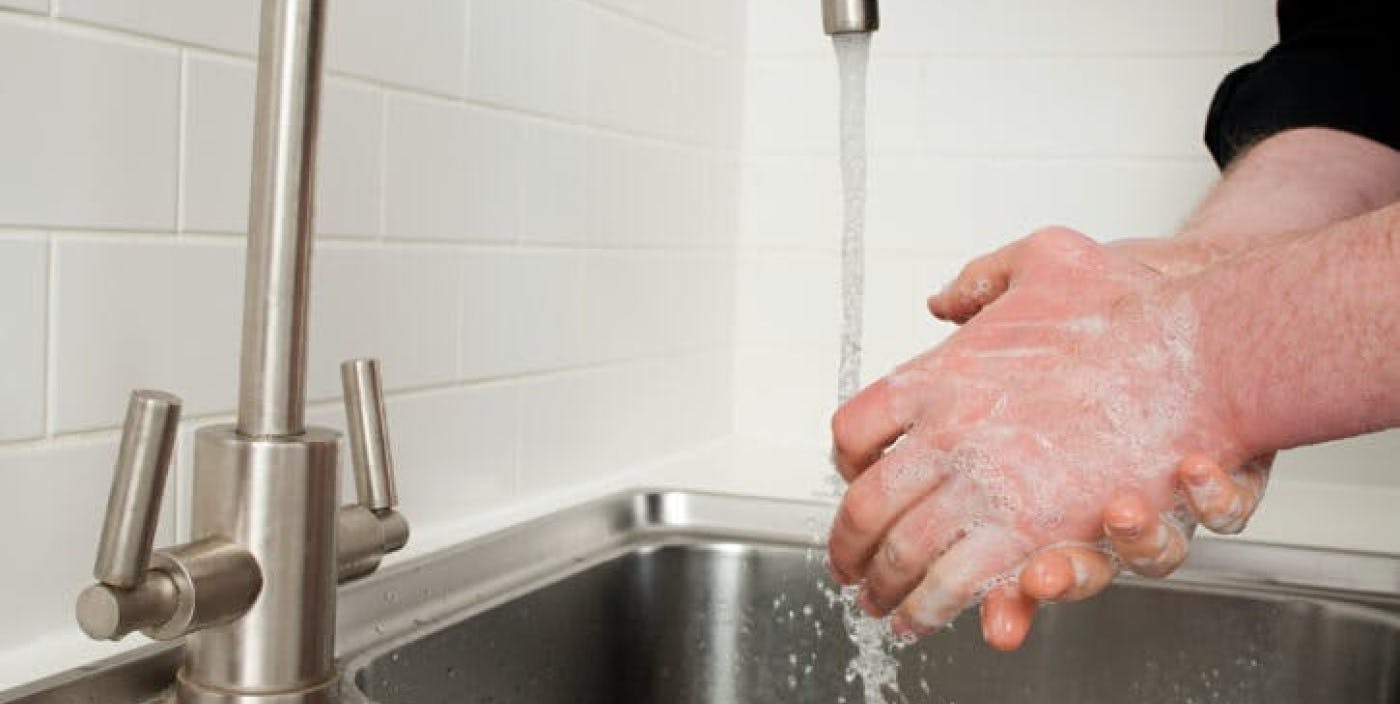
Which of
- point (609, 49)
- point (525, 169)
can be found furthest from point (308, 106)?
point (609, 49)

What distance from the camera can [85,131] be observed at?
0.65 m

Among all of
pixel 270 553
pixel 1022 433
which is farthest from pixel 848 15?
pixel 270 553

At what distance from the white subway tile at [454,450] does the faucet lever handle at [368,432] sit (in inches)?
10.6

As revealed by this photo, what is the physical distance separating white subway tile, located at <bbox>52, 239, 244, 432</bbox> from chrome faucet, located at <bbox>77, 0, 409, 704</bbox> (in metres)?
0.15

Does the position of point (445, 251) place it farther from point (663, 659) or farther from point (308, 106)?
point (308, 106)

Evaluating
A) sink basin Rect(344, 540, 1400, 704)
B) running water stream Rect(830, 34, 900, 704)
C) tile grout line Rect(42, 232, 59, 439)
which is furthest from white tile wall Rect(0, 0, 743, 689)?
running water stream Rect(830, 34, 900, 704)

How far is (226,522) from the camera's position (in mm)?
534

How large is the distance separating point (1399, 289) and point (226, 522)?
438mm

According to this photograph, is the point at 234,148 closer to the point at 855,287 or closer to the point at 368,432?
the point at 368,432

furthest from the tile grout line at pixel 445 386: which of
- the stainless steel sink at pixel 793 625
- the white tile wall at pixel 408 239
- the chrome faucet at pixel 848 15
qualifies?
the chrome faucet at pixel 848 15

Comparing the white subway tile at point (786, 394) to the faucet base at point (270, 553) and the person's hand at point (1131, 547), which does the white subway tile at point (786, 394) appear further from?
the faucet base at point (270, 553)

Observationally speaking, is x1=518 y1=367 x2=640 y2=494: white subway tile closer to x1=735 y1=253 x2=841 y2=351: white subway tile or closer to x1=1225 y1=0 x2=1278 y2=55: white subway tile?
x1=735 y1=253 x2=841 y2=351: white subway tile

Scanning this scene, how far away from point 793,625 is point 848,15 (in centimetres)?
47

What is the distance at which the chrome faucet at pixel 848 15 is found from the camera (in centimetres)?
60
